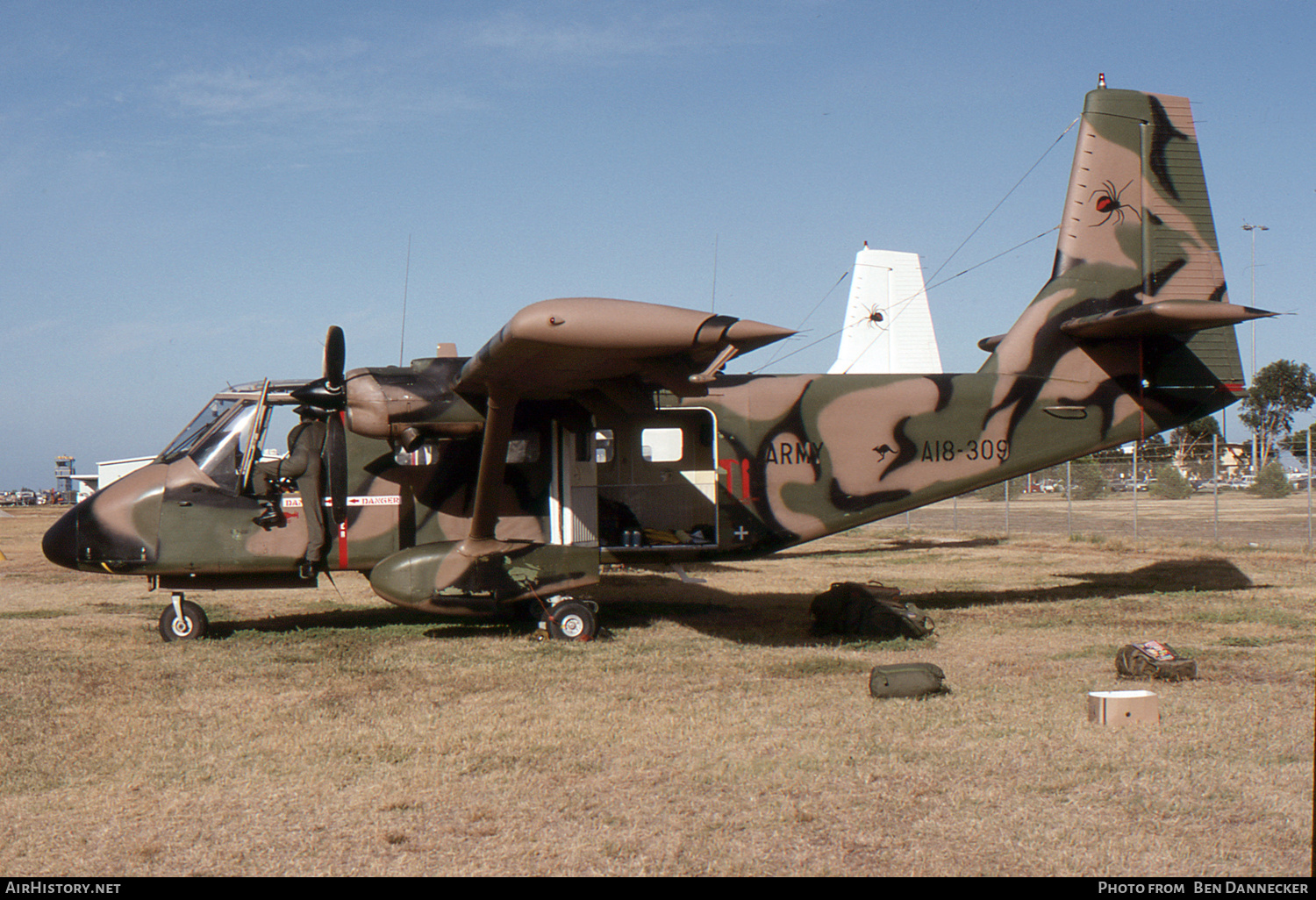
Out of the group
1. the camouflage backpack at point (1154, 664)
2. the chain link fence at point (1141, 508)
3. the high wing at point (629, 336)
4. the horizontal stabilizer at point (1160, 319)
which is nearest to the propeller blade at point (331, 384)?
the high wing at point (629, 336)

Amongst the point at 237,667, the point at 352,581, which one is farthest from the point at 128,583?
the point at 237,667

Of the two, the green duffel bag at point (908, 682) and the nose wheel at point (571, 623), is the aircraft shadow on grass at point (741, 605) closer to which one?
the nose wheel at point (571, 623)

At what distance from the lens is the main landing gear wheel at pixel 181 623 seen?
1070cm

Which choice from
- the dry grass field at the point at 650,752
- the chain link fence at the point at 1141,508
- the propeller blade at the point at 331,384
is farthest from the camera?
the chain link fence at the point at 1141,508

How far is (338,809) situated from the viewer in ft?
17.0

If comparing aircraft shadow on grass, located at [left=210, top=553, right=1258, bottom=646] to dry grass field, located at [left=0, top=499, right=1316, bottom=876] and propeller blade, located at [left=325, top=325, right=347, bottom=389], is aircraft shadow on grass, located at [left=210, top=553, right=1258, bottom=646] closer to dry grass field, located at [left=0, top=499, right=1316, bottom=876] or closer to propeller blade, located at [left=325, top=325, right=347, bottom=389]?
dry grass field, located at [left=0, top=499, right=1316, bottom=876]

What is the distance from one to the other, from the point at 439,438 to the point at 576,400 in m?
1.56

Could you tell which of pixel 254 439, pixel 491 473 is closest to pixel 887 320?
pixel 491 473

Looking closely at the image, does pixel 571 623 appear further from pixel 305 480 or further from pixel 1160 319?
pixel 1160 319

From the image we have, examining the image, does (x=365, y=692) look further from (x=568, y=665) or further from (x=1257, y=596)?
(x=1257, y=596)

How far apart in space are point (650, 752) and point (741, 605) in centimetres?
755

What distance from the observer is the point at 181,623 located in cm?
1073

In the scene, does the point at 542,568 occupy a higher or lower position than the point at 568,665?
higher
